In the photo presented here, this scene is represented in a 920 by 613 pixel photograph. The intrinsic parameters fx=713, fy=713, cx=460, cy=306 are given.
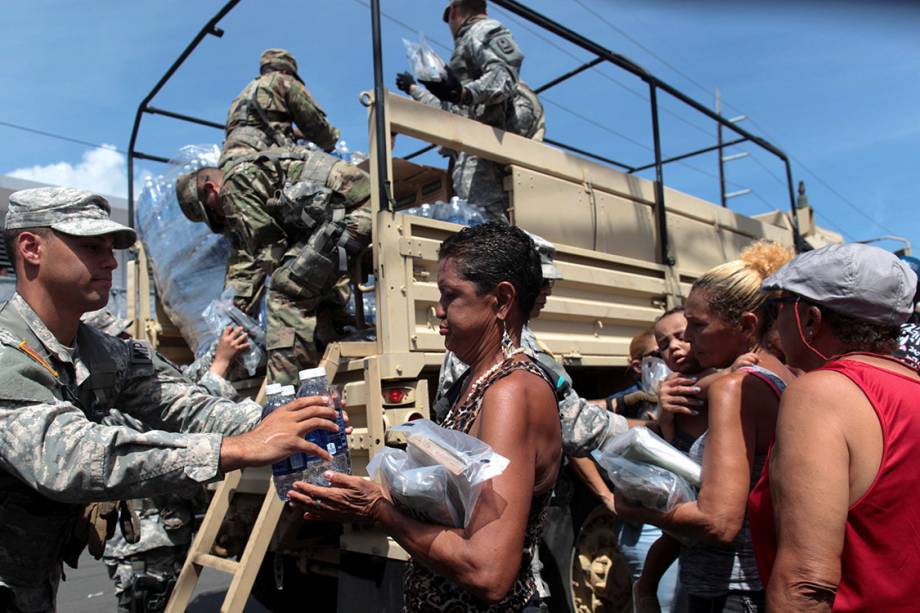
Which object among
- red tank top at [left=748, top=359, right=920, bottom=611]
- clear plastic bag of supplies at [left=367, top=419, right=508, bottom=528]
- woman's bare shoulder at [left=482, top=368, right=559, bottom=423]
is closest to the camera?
red tank top at [left=748, top=359, right=920, bottom=611]

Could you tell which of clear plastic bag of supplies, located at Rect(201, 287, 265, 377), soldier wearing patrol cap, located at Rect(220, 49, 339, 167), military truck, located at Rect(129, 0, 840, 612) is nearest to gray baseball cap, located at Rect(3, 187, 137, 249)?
military truck, located at Rect(129, 0, 840, 612)

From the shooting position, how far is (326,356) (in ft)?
9.91

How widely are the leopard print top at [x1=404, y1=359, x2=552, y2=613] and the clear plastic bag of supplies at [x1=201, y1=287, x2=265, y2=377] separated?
2.29 m

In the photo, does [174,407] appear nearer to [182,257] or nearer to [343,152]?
[182,257]

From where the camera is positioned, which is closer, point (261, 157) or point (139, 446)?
point (139, 446)

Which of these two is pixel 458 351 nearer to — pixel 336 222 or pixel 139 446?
pixel 139 446

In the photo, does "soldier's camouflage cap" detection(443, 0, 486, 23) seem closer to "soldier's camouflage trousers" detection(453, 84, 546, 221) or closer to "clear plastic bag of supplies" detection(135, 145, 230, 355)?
"soldier's camouflage trousers" detection(453, 84, 546, 221)

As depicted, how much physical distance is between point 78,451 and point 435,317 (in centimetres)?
171

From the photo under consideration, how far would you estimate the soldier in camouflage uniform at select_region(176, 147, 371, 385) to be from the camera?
11.3 feet

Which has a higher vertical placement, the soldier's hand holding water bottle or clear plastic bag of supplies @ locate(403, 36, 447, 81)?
clear plastic bag of supplies @ locate(403, 36, 447, 81)

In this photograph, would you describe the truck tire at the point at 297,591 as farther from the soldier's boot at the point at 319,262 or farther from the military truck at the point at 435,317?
the soldier's boot at the point at 319,262

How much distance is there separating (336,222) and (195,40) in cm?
230

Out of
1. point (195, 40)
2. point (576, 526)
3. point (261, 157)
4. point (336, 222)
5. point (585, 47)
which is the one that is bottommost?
point (576, 526)

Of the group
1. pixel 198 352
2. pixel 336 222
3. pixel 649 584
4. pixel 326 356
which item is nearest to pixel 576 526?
pixel 649 584
